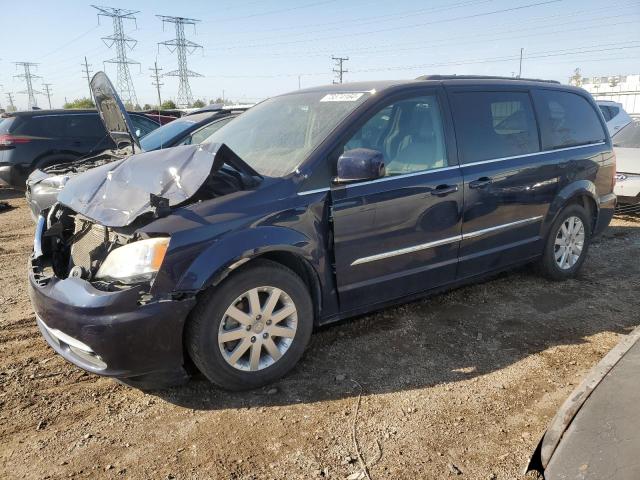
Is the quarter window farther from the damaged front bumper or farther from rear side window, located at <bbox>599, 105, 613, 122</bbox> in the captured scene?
rear side window, located at <bbox>599, 105, 613, 122</bbox>

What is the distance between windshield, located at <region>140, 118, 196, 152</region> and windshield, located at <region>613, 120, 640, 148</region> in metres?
6.58

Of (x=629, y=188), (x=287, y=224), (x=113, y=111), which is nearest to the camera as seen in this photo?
(x=287, y=224)

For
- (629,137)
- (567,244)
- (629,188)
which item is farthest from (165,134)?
(629,137)

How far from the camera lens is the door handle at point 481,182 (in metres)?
3.88

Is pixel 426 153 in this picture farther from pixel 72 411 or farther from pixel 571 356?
pixel 72 411

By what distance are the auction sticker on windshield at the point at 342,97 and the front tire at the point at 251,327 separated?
52.9 inches

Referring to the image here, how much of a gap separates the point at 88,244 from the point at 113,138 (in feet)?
9.87

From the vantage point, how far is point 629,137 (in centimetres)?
809

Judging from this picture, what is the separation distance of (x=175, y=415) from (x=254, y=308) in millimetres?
731

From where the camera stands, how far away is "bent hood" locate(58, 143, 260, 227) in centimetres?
285

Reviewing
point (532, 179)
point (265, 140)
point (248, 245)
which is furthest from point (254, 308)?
point (532, 179)

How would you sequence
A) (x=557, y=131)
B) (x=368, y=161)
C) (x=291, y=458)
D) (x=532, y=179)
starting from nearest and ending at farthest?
(x=291, y=458), (x=368, y=161), (x=532, y=179), (x=557, y=131)

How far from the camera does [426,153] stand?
146 inches

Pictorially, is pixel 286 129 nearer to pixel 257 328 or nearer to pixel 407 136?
pixel 407 136
